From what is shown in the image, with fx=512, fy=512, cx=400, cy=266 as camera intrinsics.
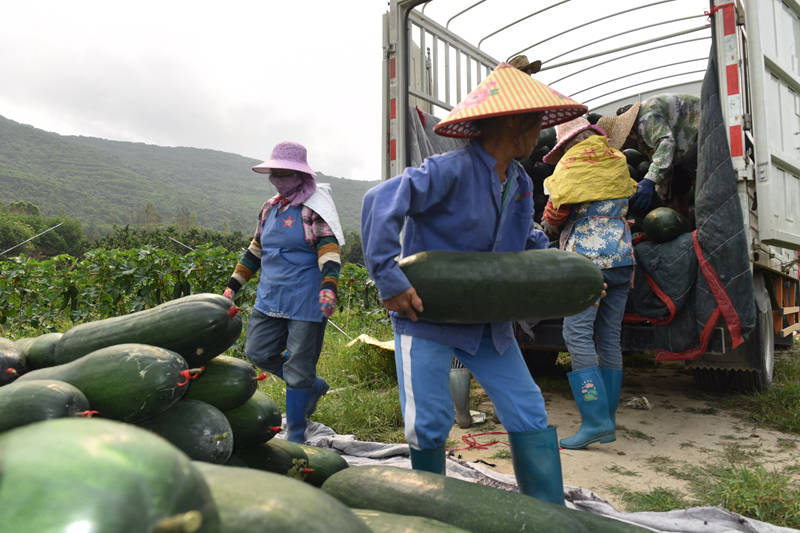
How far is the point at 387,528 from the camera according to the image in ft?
3.11

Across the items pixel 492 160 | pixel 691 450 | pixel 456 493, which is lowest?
pixel 691 450

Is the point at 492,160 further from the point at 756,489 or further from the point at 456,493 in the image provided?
the point at 756,489

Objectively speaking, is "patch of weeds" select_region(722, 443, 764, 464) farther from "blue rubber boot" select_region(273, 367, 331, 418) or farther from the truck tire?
"blue rubber boot" select_region(273, 367, 331, 418)

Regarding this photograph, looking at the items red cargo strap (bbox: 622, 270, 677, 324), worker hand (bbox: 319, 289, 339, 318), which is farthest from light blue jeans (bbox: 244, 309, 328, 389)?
red cargo strap (bbox: 622, 270, 677, 324)

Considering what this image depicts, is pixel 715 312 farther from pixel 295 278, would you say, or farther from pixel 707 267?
pixel 295 278

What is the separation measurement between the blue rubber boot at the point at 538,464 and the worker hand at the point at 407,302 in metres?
0.71

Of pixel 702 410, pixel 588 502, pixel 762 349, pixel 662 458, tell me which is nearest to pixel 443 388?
pixel 588 502

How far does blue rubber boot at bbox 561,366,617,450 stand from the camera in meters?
3.50

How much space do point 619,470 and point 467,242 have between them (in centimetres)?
196

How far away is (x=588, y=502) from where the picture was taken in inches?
99.3

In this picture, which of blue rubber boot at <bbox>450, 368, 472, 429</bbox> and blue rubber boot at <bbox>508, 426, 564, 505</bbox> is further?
blue rubber boot at <bbox>450, 368, 472, 429</bbox>

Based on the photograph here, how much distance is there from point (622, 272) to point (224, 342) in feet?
9.46

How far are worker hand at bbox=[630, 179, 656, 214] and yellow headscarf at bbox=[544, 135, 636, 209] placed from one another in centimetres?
50

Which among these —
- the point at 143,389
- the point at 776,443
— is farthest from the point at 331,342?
the point at 143,389
